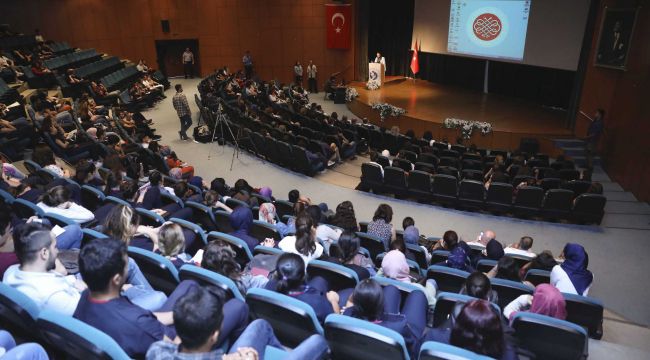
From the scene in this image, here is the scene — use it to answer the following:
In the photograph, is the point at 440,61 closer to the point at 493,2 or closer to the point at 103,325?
the point at 493,2

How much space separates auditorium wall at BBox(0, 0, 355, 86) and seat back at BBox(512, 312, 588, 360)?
1597cm

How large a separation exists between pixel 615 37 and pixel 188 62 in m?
15.7

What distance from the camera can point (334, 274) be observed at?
329 cm

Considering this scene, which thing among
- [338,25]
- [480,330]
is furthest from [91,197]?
[338,25]

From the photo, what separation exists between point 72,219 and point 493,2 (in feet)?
41.8

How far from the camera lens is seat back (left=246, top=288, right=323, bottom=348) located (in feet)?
8.00

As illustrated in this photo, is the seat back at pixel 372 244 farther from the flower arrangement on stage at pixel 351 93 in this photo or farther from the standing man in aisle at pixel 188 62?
the standing man in aisle at pixel 188 62

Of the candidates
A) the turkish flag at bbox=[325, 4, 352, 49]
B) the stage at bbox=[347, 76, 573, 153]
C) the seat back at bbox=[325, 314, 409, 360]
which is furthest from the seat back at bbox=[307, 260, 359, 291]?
the turkish flag at bbox=[325, 4, 352, 49]

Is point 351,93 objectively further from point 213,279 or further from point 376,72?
point 213,279

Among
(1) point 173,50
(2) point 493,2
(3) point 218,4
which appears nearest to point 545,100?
(2) point 493,2

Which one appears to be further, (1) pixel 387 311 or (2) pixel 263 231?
(2) pixel 263 231

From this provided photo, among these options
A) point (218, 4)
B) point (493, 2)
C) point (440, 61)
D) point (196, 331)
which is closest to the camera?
point (196, 331)

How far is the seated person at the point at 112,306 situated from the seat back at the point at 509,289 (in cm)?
238

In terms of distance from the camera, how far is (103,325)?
212 cm
